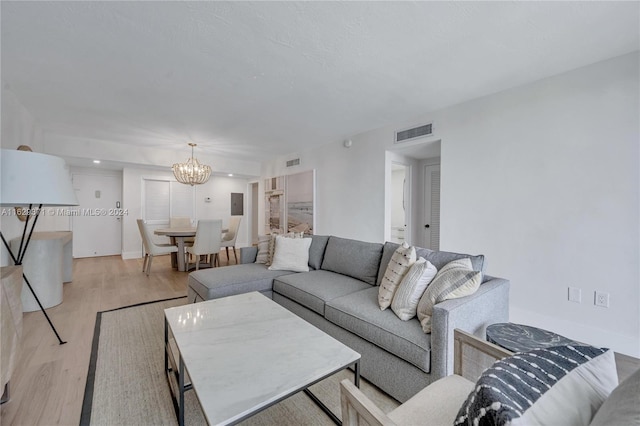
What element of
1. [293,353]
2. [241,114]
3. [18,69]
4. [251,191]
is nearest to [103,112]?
[18,69]

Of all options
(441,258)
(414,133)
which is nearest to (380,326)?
(441,258)

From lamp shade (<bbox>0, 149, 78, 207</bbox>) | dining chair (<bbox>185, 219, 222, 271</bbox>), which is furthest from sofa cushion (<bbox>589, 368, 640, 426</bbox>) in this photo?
dining chair (<bbox>185, 219, 222, 271</bbox>)

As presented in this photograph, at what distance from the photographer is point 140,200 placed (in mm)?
Result: 6039

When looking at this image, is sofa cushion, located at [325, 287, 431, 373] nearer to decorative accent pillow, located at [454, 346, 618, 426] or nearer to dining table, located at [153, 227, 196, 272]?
decorative accent pillow, located at [454, 346, 618, 426]

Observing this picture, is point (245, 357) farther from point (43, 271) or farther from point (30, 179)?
point (43, 271)

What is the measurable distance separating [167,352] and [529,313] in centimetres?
323

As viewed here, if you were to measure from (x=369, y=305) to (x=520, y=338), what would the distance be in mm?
876

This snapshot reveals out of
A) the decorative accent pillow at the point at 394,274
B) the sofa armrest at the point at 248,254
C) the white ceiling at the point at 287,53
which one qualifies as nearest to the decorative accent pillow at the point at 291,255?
the sofa armrest at the point at 248,254

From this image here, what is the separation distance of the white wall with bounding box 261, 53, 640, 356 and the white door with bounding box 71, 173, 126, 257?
6751mm

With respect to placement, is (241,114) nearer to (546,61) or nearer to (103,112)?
(103,112)

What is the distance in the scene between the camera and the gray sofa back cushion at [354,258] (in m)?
2.48

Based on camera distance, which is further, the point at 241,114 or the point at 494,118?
the point at 241,114

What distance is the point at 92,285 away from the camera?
3.83m

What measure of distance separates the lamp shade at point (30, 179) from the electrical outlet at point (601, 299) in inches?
170
